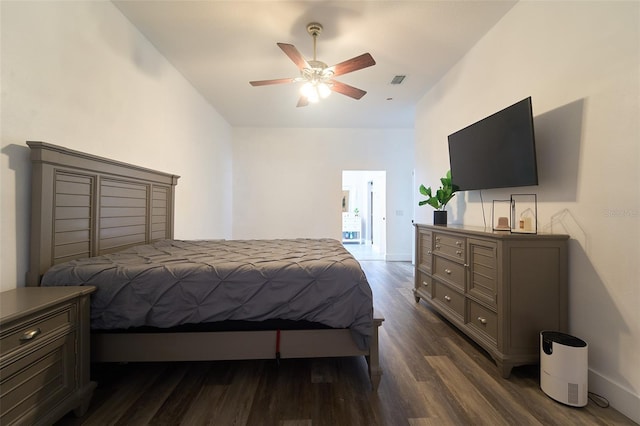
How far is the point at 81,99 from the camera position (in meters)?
2.04

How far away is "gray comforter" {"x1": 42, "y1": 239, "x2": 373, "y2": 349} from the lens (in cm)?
162

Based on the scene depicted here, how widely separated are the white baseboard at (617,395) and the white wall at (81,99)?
11.7ft

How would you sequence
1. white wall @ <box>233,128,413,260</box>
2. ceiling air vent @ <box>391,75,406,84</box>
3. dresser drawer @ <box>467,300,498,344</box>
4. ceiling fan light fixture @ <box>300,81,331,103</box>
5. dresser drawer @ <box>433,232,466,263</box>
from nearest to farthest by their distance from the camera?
dresser drawer @ <box>467,300,498,344</box> → dresser drawer @ <box>433,232,466,263</box> → ceiling fan light fixture @ <box>300,81,331,103</box> → ceiling air vent @ <box>391,75,406,84</box> → white wall @ <box>233,128,413,260</box>

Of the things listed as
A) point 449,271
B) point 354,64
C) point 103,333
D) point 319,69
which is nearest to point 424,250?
point 449,271

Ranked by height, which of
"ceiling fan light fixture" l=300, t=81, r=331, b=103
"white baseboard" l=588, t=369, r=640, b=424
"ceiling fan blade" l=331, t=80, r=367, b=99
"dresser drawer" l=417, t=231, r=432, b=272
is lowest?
"white baseboard" l=588, t=369, r=640, b=424

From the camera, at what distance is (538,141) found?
2127mm

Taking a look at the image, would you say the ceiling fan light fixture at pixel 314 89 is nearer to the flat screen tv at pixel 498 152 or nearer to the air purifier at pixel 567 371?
the flat screen tv at pixel 498 152

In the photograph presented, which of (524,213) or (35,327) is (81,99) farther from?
(524,213)

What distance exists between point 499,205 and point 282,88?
10.5 ft

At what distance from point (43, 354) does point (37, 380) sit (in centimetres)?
11

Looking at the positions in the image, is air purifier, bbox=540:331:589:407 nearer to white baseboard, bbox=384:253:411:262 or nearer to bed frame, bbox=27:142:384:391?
bed frame, bbox=27:142:384:391

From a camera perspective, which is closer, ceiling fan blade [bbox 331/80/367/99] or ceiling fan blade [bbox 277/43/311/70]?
ceiling fan blade [bbox 277/43/311/70]

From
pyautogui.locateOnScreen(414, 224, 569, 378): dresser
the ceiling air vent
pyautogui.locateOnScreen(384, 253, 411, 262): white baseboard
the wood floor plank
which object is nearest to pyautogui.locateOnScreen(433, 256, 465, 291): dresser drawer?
pyautogui.locateOnScreen(414, 224, 569, 378): dresser

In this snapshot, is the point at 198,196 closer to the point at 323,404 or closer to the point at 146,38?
the point at 146,38
